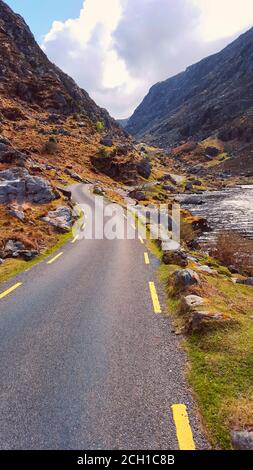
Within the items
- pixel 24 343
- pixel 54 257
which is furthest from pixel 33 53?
pixel 24 343

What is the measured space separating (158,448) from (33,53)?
629ft

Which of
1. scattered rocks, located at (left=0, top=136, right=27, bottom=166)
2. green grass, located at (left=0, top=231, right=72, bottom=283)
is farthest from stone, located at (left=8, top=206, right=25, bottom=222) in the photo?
scattered rocks, located at (left=0, top=136, right=27, bottom=166)

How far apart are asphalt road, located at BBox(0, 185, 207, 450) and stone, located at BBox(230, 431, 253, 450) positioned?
450mm

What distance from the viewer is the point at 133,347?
8.47m

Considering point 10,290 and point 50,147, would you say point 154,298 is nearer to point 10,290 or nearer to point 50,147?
point 10,290

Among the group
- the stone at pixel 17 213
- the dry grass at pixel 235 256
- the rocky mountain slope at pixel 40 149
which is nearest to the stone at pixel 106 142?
the rocky mountain slope at pixel 40 149

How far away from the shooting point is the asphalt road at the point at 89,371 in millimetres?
5508

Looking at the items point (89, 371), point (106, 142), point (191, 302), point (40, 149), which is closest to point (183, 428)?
point (89, 371)

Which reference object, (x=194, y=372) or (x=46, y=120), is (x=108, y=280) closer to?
(x=194, y=372)

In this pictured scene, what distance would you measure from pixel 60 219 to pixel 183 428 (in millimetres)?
27162

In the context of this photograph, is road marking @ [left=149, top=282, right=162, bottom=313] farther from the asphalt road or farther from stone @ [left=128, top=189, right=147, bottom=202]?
stone @ [left=128, top=189, right=147, bottom=202]

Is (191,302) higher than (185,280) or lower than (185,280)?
lower

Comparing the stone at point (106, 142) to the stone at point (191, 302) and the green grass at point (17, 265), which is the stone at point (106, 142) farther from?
the stone at point (191, 302)

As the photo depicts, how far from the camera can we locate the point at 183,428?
5.52 meters
